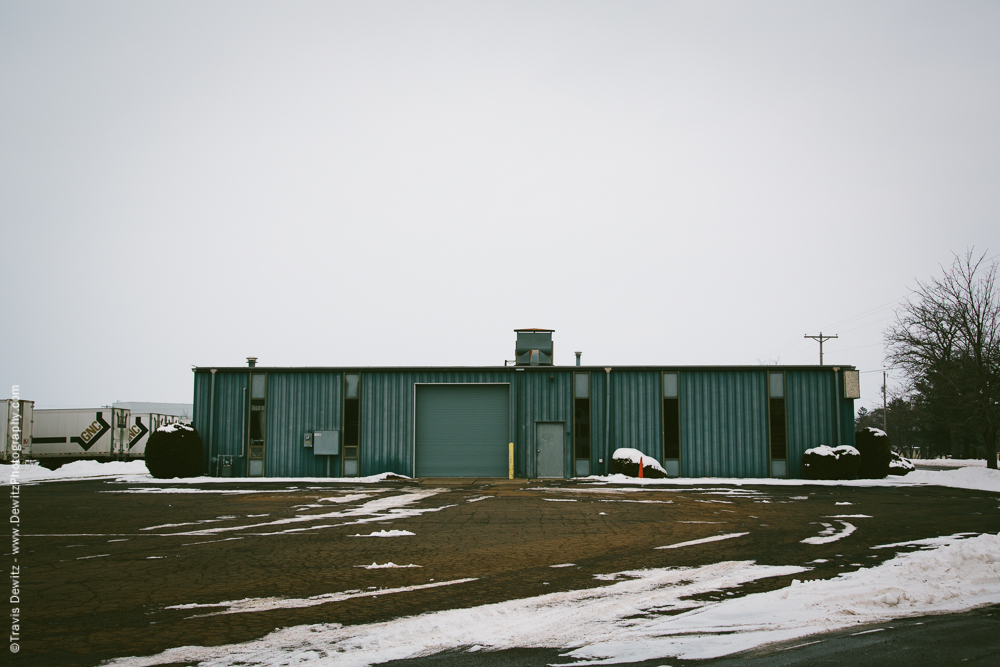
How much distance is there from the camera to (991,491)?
71.7ft

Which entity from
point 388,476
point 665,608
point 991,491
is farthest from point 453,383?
point 665,608

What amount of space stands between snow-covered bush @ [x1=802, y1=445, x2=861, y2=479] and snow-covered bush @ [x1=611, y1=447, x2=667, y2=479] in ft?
18.9

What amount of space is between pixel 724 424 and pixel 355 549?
70.6ft

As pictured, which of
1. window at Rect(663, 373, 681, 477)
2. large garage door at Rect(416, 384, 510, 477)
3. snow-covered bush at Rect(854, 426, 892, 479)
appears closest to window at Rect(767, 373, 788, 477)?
snow-covered bush at Rect(854, 426, 892, 479)

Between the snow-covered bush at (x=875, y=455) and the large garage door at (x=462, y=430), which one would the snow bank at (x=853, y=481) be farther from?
the large garage door at (x=462, y=430)

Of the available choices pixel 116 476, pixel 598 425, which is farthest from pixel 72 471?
pixel 598 425

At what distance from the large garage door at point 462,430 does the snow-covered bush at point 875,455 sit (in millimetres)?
14620

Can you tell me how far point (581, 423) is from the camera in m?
28.8

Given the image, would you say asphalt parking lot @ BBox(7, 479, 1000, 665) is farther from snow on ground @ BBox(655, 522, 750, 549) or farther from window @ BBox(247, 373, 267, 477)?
window @ BBox(247, 373, 267, 477)

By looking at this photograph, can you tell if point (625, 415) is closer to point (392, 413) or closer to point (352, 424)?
point (392, 413)

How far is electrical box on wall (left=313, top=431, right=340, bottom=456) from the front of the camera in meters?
28.7

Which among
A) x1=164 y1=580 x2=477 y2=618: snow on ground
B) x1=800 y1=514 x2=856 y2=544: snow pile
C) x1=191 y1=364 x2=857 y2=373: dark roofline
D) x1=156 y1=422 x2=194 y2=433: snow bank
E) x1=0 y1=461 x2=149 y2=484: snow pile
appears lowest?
x1=0 y1=461 x2=149 y2=484: snow pile

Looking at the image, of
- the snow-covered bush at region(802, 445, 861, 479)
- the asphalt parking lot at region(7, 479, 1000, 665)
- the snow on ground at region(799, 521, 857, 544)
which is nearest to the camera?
the asphalt parking lot at region(7, 479, 1000, 665)

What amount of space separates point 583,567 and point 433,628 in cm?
332
